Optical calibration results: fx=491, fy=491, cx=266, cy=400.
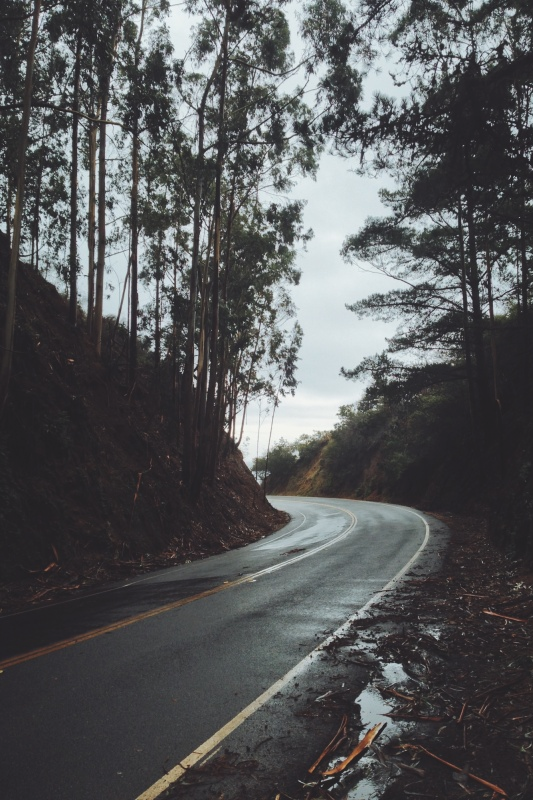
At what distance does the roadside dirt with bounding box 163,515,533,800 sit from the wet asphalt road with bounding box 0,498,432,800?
439 mm

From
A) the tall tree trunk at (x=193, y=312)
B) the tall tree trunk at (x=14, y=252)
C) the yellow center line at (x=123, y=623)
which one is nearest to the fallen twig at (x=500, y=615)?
the yellow center line at (x=123, y=623)

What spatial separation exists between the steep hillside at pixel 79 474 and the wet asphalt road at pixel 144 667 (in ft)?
5.69

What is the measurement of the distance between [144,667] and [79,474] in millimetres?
7608

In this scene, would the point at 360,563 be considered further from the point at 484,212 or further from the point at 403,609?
the point at 484,212

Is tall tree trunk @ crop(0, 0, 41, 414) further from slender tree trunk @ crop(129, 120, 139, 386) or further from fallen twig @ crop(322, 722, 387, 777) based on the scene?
fallen twig @ crop(322, 722, 387, 777)

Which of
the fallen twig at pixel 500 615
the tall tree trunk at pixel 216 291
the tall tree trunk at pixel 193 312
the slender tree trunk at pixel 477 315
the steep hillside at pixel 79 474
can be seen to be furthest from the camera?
the slender tree trunk at pixel 477 315

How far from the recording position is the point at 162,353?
26938mm

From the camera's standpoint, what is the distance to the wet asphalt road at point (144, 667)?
3033 mm

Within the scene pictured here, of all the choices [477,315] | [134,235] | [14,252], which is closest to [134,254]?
[134,235]

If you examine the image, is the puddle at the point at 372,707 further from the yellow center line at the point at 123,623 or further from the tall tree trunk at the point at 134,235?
the tall tree trunk at the point at 134,235

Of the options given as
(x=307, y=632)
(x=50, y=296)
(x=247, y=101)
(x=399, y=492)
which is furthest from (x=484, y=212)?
(x=399, y=492)

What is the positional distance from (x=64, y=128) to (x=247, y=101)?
6407 mm

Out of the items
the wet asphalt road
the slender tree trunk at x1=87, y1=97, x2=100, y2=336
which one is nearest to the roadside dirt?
the wet asphalt road

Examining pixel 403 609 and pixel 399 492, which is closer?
pixel 403 609
